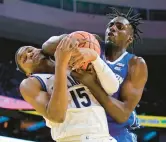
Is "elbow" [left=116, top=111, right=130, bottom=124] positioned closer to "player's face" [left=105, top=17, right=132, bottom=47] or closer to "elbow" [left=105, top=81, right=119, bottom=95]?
"elbow" [left=105, top=81, right=119, bottom=95]

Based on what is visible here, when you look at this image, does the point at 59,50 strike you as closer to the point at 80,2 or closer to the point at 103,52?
the point at 103,52

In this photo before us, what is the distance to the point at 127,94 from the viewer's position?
5.31 ft

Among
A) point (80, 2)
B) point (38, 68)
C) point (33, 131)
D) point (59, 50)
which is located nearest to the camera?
point (59, 50)

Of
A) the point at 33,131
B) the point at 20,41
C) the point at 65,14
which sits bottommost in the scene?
the point at 33,131

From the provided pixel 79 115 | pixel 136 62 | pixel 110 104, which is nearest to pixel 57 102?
pixel 79 115

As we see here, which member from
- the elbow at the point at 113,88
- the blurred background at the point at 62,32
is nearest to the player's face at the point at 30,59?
the elbow at the point at 113,88

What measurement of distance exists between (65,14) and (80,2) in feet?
1.33

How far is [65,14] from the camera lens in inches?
340

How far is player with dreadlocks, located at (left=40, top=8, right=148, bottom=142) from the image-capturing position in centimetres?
154

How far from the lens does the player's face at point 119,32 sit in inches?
71.7

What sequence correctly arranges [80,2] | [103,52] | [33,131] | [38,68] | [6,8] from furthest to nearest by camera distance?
[80,2] → [6,8] → [33,131] → [103,52] → [38,68]

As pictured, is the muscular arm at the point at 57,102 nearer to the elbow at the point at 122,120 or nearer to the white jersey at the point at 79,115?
the white jersey at the point at 79,115

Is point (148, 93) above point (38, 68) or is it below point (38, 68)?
below

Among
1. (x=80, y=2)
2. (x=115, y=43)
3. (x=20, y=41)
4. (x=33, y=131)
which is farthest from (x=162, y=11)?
(x=115, y=43)
